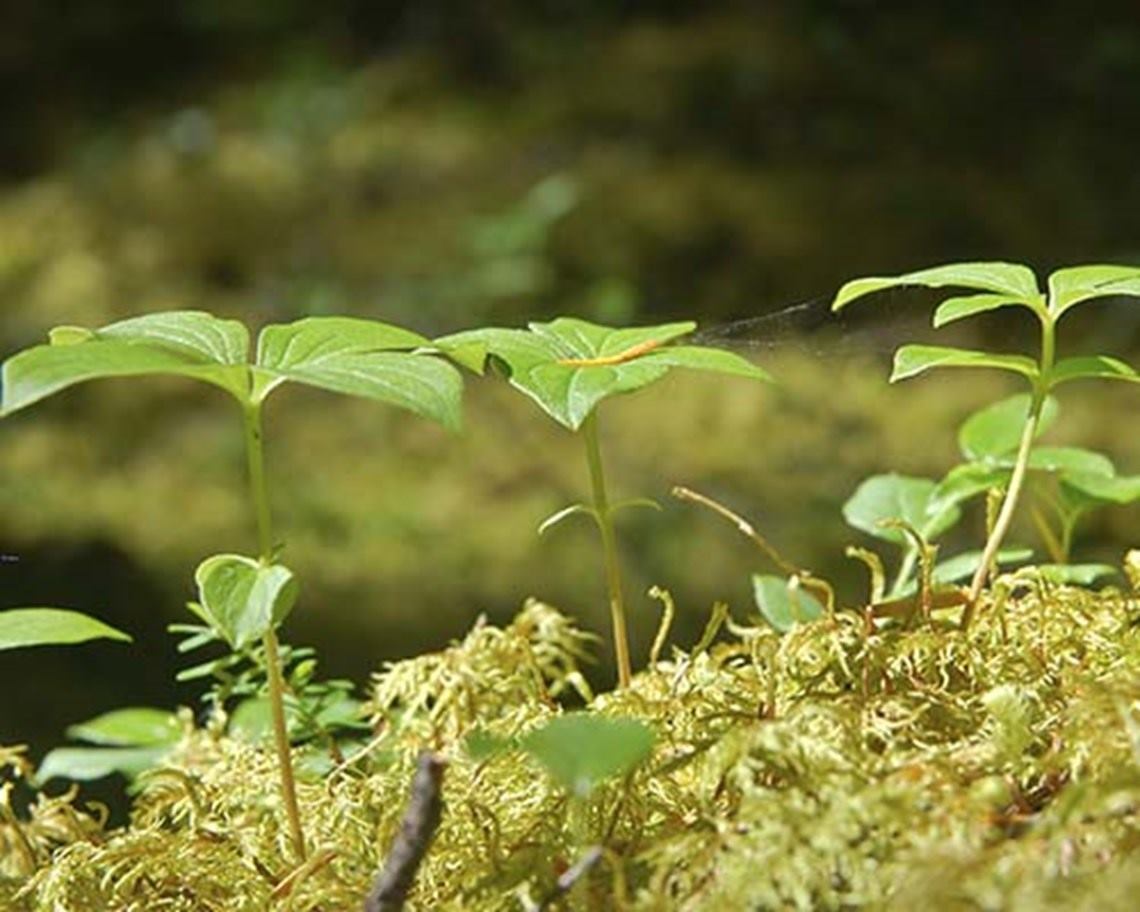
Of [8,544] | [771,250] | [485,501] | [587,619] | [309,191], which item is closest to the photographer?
[587,619]

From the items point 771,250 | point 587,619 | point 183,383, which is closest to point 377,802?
point 587,619

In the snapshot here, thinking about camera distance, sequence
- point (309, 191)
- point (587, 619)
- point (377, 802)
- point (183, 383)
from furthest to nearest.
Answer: point (309, 191) → point (183, 383) → point (587, 619) → point (377, 802)

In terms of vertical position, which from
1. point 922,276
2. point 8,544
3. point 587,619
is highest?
point 922,276

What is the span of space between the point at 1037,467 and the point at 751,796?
424mm

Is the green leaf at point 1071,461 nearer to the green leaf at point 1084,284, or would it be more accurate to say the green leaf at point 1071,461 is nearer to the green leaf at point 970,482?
the green leaf at point 970,482

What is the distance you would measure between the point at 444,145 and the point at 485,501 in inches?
62.9

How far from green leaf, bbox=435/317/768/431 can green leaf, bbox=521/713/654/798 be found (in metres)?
0.16

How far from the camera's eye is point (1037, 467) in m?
0.85

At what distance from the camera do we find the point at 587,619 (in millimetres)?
2236

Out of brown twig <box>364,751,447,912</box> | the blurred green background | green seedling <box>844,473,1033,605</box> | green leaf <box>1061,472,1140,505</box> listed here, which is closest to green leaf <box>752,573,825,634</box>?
green seedling <box>844,473,1033,605</box>

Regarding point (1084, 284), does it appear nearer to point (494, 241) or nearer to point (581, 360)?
point (581, 360)

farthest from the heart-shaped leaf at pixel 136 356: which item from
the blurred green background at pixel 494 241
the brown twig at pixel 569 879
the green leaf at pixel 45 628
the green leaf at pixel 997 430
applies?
the blurred green background at pixel 494 241

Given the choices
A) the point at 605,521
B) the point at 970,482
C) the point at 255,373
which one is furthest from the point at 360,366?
the point at 970,482

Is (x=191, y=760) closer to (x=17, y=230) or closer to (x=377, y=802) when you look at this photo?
(x=377, y=802)
